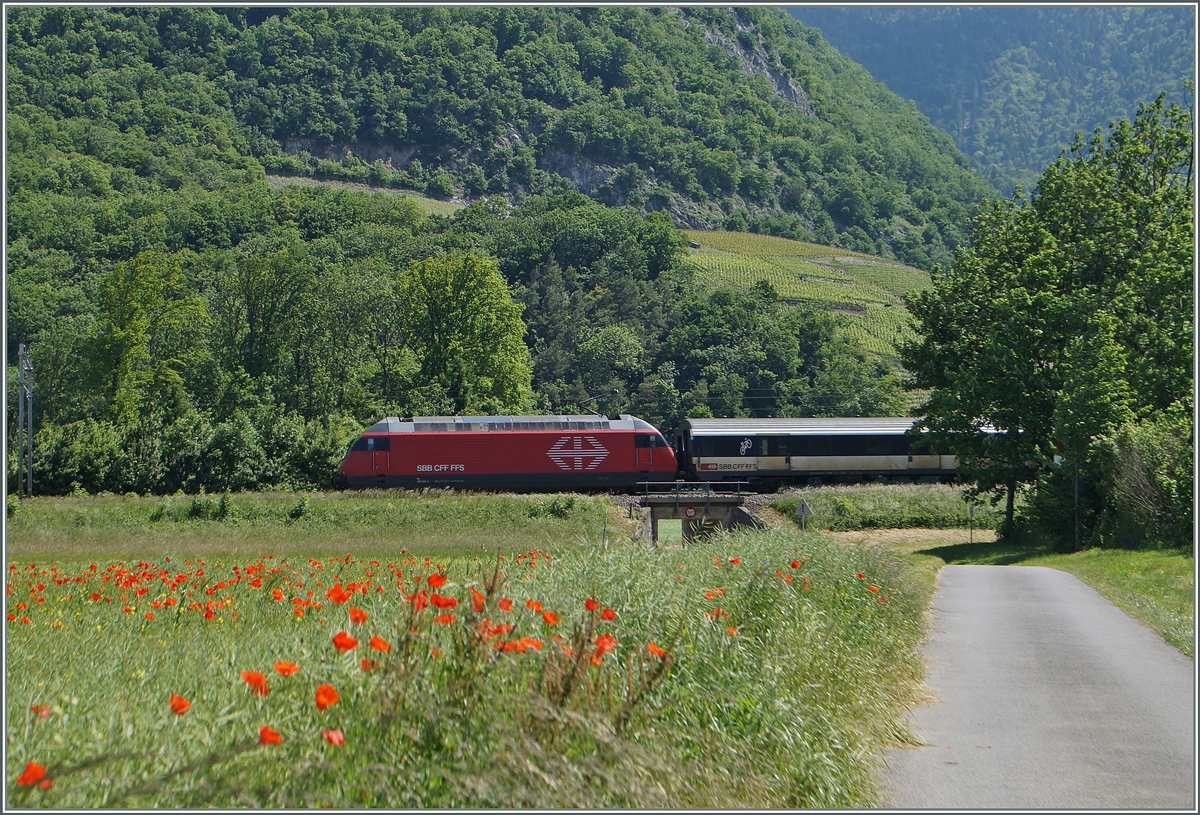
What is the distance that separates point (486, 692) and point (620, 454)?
1527 inches

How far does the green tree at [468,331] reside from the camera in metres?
65.1

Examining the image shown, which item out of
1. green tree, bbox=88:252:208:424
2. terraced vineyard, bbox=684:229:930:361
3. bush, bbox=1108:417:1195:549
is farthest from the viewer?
terraced vineyard, bbox=684:229:930:361

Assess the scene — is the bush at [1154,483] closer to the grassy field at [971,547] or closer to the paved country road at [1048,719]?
the grassy field at [971,547]

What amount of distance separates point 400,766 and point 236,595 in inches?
254

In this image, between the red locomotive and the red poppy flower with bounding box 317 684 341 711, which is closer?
the red poppy flower with bounding box 317 684 341 711

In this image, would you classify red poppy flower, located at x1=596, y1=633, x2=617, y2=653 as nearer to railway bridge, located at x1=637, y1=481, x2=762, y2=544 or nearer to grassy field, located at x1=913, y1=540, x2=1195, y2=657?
grassy field, located at x1=913, y1=540, x2=1195, y2=657

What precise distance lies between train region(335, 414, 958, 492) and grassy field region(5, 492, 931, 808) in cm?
3232

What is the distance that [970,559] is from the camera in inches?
1157

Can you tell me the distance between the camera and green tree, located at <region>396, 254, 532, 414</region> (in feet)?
214

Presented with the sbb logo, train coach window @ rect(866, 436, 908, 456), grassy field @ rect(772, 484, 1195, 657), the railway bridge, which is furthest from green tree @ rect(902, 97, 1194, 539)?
the sbb logo

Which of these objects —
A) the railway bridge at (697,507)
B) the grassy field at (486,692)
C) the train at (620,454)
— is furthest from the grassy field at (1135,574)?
the train at (620,454)

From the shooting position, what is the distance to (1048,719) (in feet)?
27.5

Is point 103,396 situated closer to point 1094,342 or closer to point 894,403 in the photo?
point 1094,342

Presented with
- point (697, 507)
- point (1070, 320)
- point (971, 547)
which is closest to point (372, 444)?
point (697, 507)
